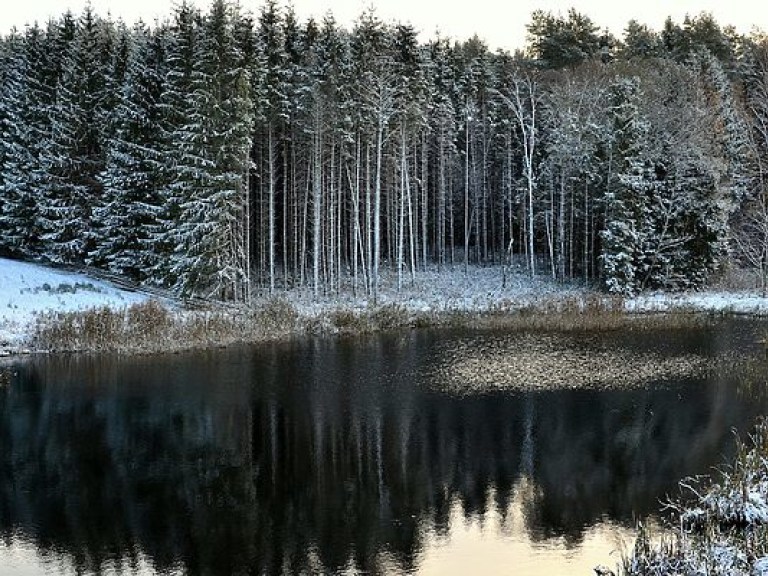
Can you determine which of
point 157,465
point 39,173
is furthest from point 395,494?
point 39,173

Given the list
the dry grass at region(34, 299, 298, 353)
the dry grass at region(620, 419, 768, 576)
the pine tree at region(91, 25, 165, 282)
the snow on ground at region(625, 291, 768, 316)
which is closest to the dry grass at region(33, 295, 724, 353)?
the dry grass at region(34, 299, 298, 353)

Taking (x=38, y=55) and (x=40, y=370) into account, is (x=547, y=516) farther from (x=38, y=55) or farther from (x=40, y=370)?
(x=38, y=55)

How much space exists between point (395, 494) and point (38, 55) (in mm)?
36901

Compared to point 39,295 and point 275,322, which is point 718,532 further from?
point 39,295

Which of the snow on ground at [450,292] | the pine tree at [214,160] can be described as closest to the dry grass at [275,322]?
the snow on ground at [450,292]

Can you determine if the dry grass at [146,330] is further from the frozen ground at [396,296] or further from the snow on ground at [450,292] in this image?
the snow on ground at [450,292]

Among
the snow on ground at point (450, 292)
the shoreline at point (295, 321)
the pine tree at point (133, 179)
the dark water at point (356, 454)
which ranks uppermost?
the pine tree at point (133, 179)

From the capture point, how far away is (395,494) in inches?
504

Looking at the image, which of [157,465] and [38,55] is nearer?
[157,465]

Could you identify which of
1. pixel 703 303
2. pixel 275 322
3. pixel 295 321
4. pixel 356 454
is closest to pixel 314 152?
pixel 295 321

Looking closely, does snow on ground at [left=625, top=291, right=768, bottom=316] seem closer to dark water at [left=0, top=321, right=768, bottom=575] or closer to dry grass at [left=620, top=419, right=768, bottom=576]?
dark water at [left=0, top=321, right=768, bottom=575]

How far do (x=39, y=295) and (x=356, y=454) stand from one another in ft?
64.5

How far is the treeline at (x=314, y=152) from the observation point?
33.9m

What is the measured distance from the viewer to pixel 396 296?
124 ft
